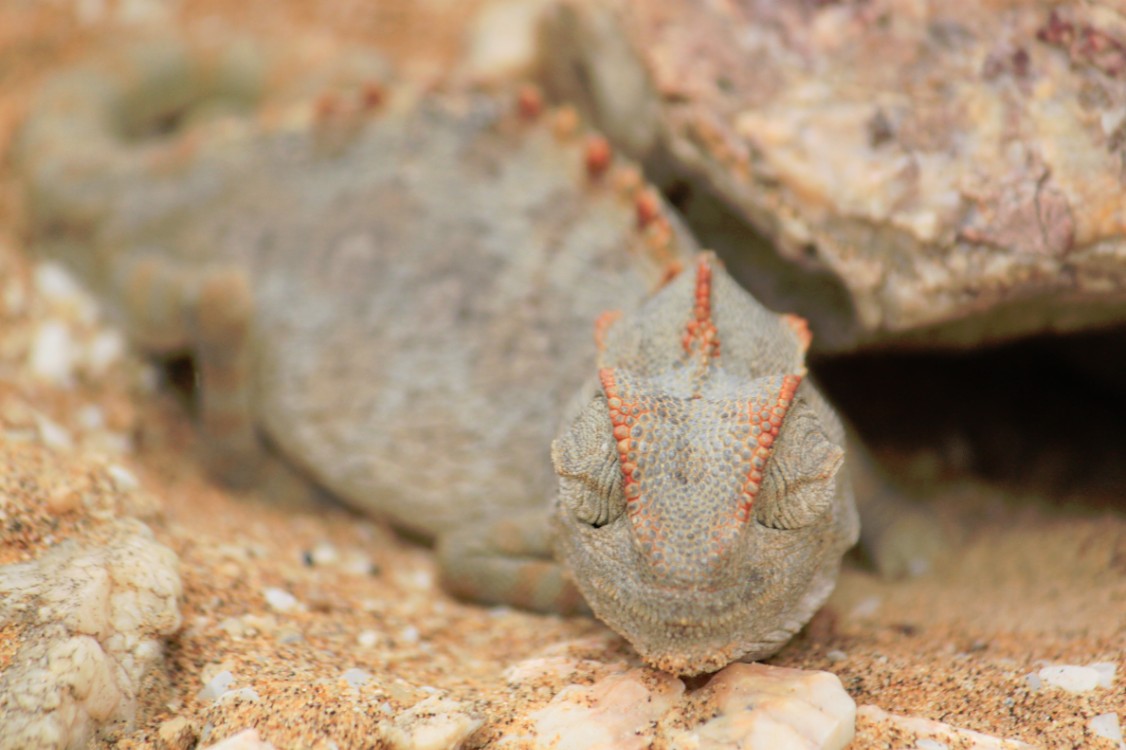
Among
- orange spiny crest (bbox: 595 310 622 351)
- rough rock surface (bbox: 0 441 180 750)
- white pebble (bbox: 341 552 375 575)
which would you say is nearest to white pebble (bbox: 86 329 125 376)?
rough rock surface (bbox: 0 441 180 750)

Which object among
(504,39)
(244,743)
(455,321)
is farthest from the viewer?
(504,39)

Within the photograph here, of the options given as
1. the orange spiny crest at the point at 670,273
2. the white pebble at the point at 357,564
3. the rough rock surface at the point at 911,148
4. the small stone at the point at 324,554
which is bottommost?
the white pebble at the point at 357,564

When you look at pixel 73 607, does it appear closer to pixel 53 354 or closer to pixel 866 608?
pixel 53 354

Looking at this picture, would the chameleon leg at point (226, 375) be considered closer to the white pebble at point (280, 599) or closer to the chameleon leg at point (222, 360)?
the chameleon leg at point (222, 360)

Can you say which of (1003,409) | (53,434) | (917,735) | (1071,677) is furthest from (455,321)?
(1003,409)

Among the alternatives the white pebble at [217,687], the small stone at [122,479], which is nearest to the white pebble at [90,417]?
the small stone at [122,479]

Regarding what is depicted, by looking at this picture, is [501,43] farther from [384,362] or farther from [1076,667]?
[1076,667]
